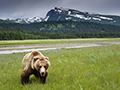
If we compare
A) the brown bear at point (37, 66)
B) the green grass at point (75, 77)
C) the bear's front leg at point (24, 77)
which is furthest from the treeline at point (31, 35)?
the brown bear at point (37, 66)

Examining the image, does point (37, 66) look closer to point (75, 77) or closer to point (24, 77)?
point (24, 77)

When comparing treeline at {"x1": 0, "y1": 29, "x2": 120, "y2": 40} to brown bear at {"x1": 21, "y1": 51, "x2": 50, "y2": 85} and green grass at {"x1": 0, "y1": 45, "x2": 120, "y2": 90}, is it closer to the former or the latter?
green grass at {"x1": 0, "y1": 45, "x2": 120, "y2": 90}

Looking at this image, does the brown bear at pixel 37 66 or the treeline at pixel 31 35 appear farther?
the treeline at pixel 31 35

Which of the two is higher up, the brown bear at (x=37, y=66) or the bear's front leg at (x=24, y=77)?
the brown bear at (x=37, y=66)

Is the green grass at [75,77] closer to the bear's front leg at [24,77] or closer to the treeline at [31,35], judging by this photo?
the bear's front leg at [24,77]

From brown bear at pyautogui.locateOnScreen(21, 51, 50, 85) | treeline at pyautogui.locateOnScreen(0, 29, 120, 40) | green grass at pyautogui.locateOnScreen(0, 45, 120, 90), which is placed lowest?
treeline at pyautogui.locateOnScreen(0, 29, 120, 40)

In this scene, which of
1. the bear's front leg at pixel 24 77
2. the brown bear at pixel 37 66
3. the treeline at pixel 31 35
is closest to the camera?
the brown bear at pixel 37 66

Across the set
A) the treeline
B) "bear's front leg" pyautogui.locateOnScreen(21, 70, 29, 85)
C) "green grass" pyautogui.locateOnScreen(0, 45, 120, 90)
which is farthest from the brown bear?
the treeline

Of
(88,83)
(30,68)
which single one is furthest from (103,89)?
(30,68)

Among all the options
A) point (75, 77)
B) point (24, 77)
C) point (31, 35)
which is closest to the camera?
point (24, 77)

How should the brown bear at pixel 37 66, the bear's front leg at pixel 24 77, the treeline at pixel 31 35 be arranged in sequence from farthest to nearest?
1. the treeline at pixel 31 35
2. the bear's front leg at pixel 24 77
3. the brown bear at pixel 37 66

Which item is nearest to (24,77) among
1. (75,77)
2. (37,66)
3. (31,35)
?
(37,66)

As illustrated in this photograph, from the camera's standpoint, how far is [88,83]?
4.98 meters

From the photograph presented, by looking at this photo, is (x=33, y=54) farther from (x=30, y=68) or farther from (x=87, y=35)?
(x=87, y=35)
